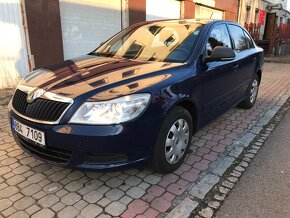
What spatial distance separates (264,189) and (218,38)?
2084 millimetres

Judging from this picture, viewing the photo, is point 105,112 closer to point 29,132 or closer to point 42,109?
point 42,109

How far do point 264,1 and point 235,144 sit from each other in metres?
25.2

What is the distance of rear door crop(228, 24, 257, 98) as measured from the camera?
458 centimetres

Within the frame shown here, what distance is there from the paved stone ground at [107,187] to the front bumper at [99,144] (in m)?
0.35

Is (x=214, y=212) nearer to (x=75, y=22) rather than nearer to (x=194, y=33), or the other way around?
(x=194, y=33)

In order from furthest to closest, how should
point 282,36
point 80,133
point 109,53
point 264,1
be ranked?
point 264,1 < point 282,36 < point 109,53 < point 80,133

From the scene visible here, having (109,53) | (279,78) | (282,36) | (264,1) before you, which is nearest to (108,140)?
(109,53)

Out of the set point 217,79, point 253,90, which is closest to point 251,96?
point 253,90

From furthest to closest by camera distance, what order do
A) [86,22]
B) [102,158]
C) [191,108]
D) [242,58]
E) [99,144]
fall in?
[86,22]
[242,58]
[191,108]
[102,158]
[99,144]

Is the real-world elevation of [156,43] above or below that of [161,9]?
below

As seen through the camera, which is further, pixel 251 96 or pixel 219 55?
pixel 251 96

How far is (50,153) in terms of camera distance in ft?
8.82

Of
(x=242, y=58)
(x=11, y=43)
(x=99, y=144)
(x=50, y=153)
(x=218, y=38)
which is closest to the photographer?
(x=99, y=144)

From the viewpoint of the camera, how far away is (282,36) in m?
18.5
